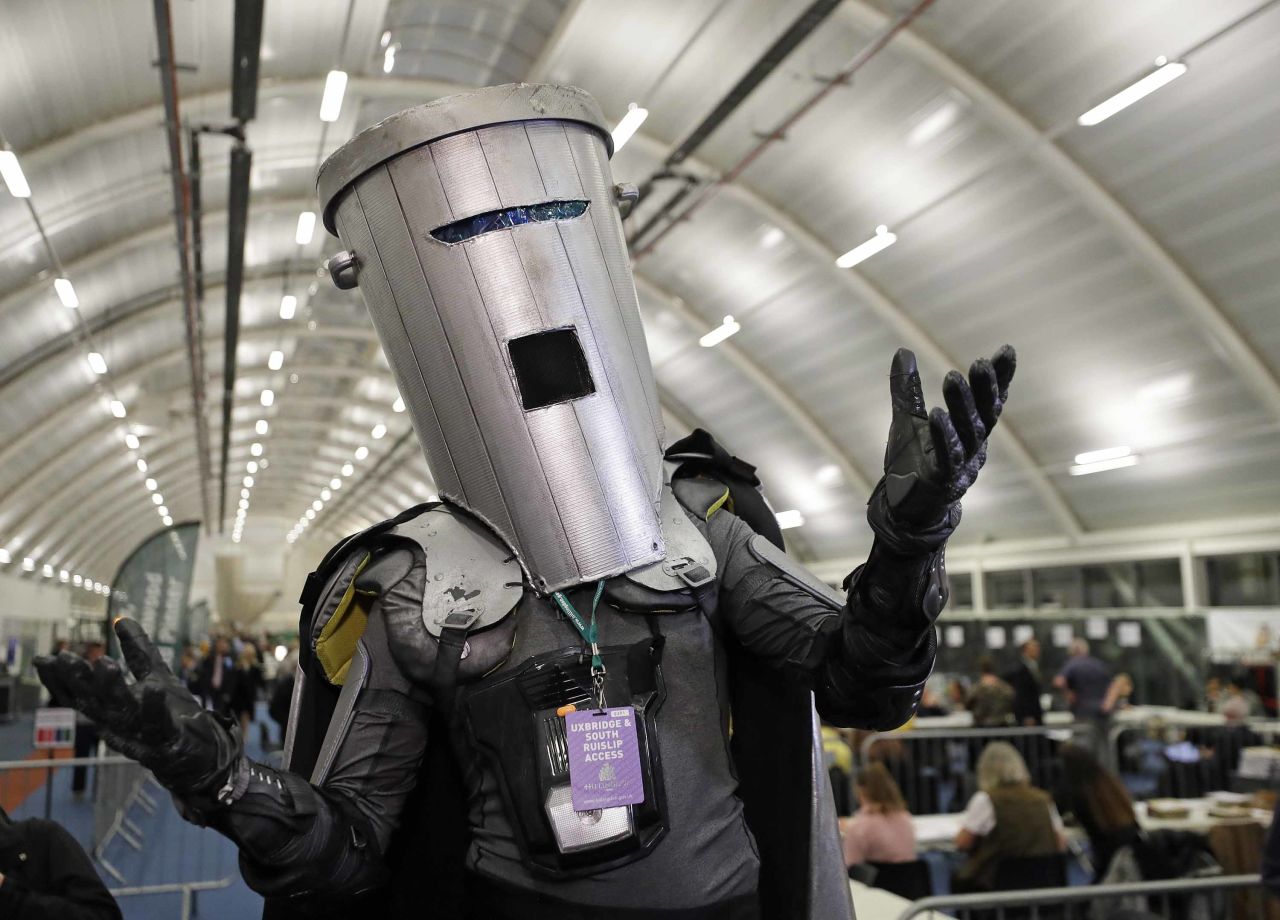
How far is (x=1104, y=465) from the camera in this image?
1598 centimetres

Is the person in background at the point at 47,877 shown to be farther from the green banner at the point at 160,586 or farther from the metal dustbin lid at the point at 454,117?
the green banner at the point at 160,586

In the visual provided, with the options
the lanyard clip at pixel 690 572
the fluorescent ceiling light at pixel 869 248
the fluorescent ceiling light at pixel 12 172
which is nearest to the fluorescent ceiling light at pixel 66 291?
the fluorescent ceiling light at pixel 12 172

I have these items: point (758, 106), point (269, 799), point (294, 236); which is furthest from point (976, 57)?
point (269, 799)

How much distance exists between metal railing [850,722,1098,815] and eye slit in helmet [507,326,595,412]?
21.2 ft

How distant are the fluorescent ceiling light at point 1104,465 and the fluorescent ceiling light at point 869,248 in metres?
4.39

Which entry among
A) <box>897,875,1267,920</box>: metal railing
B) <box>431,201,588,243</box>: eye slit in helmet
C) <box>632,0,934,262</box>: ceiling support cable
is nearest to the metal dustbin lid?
<box>431,201,588,243</box>: eye slit in helmet

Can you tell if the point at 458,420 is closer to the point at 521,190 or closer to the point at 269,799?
the point at 521,190

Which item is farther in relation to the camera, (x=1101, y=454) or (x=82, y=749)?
(x=1101, y=454)

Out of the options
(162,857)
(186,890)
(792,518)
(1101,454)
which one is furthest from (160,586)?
(1101,454)

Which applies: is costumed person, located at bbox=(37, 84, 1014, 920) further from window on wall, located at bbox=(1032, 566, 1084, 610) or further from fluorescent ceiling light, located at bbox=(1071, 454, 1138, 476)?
window on wall, located at bbox=(1032, 566, 1084, 610)

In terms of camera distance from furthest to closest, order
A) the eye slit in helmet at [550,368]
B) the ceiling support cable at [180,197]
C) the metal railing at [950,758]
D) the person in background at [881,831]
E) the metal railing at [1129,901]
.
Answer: the ceiling support cable at [180,197] → the metal railing at [950,758] → the person in background at [881,831] → the metal railing at [1129,901] → the eye slit in helmet at [550,368]

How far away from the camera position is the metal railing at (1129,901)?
3697mm

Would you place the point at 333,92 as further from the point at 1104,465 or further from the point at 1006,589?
the point at 1006,589

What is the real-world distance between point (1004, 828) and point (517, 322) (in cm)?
448
